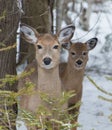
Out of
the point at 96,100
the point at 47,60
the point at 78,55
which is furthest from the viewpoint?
the point at 96,100

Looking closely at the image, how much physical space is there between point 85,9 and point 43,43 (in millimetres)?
14132

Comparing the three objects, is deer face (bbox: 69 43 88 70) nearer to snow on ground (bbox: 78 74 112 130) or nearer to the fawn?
the fawn

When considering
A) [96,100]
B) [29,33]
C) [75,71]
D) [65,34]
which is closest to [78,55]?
[75,71]

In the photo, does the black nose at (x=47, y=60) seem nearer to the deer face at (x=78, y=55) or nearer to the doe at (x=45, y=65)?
the doe at (x=45, y=65)

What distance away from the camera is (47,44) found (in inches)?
274

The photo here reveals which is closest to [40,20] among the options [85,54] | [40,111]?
[85,54]

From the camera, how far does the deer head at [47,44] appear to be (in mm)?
6797

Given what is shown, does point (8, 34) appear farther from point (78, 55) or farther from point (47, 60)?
point (78, 55)

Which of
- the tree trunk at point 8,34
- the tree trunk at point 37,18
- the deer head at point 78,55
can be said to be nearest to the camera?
the tree trunk at point 8,34

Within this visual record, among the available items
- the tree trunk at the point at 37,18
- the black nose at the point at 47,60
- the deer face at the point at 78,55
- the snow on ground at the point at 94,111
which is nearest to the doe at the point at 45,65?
the black nose at the point at 47,60

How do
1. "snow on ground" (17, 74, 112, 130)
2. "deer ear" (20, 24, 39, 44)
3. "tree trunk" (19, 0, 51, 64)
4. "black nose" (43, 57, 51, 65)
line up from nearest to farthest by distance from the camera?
"black nose" (43, 57, 51, 65) < "deer ear" (20, 24, 39, 44) < "snow on ground" (17, 74, 112, 130) < "tree trunk" (19, 0, 51, 64)

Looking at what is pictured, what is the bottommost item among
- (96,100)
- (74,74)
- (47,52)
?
(96,100)

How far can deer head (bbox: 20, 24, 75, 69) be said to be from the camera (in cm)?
680

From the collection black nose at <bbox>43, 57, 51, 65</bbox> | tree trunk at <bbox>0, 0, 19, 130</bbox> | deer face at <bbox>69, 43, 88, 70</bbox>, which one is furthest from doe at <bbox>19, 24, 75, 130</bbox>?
deer face at <bbox>69, 43, 88, 70</bbox>
